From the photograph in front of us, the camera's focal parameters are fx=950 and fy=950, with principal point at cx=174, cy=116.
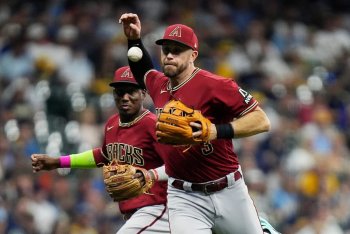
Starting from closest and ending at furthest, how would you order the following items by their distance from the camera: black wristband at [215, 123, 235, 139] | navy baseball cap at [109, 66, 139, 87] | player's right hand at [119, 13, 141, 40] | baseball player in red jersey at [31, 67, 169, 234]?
black wristband at [215, 123, 235, 139] → player's right hand at [119, 13, 141, 40] → baseball player in red jersey at [31, 67, 169, 234] → navy baseball cap at [109, 66, 139, 87]

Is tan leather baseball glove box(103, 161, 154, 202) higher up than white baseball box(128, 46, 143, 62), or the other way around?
white baseball box(128, 46, 143, 62)

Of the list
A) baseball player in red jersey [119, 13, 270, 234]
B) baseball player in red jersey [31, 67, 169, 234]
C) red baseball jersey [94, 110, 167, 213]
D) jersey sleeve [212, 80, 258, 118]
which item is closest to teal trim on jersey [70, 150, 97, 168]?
baseball player in red jersey [31, 67, 169, 234]

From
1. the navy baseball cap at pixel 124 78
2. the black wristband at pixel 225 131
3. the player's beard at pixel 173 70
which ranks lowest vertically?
the black wristband at pixel 225 131

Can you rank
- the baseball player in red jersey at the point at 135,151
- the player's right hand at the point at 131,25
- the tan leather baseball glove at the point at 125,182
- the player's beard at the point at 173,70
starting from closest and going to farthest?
the player's beard at the point at 173,70
the tan leather baseball glove at the point at 125,182
the player's right hand at the point at 131,25
the baseball player in red jersey at the point at 135,151

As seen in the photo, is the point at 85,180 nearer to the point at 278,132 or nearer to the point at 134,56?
the point at 278,132

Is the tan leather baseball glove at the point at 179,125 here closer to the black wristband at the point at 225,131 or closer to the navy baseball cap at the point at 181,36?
the black wristband at the point at 225,131

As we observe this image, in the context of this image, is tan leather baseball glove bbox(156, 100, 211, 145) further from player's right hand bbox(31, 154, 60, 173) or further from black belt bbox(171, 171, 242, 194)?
player's right hand bbox(31, 154, 60, 173)

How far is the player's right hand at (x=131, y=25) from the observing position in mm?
6832

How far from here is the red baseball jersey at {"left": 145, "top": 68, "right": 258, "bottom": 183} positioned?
6188mm

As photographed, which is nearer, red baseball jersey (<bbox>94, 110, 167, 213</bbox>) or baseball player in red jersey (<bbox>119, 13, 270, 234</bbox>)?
baseball player in red jersey (<bbox>119, 13, 270, 234</bbox>)

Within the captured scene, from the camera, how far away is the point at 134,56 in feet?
22.6

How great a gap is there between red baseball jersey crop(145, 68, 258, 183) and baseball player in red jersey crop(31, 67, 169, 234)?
0.52m

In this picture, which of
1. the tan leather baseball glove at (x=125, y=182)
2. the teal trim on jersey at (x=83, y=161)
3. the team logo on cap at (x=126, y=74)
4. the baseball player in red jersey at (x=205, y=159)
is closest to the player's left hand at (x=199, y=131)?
the baseball player in red jersey at (x=205, y=159)

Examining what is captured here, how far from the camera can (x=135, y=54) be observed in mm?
6906
